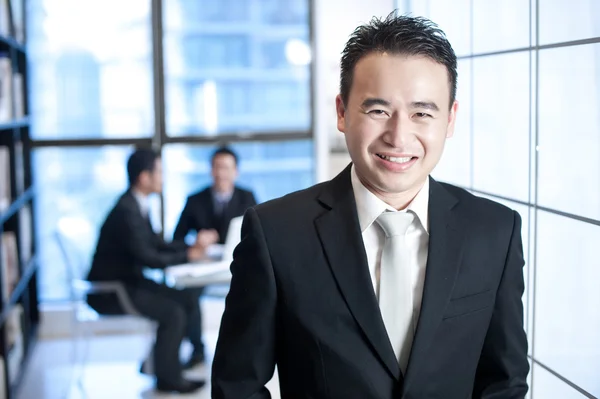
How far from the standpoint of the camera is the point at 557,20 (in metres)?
1.63

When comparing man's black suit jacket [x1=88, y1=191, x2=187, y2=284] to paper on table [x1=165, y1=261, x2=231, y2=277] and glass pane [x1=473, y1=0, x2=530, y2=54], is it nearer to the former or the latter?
paper on table [x1=165, y1=261, x2=231, y2=277]

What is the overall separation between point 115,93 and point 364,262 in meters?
4.50

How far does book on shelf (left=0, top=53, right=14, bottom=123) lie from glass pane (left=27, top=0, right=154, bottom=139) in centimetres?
80

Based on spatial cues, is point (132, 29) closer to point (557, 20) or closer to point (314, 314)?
point (557, 20)

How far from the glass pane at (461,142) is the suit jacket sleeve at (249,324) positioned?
0.94 m

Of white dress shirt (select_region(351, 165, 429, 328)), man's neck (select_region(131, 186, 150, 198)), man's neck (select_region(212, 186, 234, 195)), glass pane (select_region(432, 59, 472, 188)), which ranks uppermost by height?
glass pane (select_region(432, 59, 472, 188))

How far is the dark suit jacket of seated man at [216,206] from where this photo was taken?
4695 mm

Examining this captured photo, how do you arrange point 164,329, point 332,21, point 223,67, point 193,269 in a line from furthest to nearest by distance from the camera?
point 223,67 < point 332,21 < point 164,329 < point 193,269

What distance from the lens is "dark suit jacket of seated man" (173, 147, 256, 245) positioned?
470 cm

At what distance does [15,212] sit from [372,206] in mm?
3900

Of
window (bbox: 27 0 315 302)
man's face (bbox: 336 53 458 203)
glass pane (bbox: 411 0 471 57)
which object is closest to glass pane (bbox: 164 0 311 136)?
window (bbox: 27 0 315 302)

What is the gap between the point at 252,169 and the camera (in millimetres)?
5688

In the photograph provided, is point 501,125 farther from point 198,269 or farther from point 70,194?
point 70,194

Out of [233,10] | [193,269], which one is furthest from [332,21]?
[193,269]
